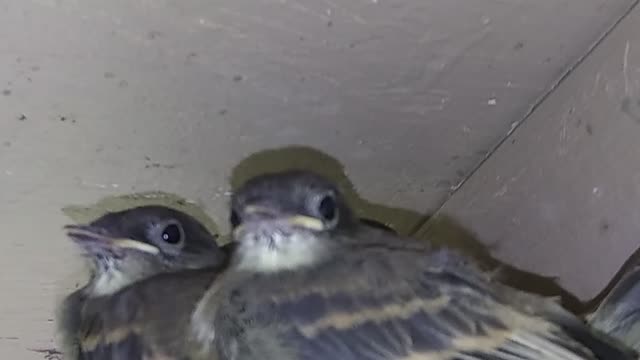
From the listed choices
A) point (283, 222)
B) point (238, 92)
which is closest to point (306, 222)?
point (283, 222)

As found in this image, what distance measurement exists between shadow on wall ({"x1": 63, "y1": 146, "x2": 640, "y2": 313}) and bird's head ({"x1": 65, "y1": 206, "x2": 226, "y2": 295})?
0.44 ft

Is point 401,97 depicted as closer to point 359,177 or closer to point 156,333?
point 359,177

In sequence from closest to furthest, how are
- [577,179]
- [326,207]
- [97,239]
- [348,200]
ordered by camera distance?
[326,207] < [97,239] < [577,179] < [348,200]

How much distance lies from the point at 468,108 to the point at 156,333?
1.66 feet

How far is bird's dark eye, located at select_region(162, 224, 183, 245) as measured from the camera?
179cm

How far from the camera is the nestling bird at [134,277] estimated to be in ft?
5.34

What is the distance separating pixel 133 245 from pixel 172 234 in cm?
6

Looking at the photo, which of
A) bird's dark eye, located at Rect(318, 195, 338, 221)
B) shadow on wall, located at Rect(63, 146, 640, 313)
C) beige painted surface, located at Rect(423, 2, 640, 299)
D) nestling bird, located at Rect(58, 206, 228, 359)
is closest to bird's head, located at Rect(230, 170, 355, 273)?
bird's dark eye, located at Rect(318, 195, 338, 221)

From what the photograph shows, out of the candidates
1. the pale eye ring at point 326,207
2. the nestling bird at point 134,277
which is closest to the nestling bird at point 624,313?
the pale eye ring at point 326,207

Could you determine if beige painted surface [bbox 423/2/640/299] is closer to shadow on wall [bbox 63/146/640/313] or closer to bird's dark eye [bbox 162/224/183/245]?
shadow on wall [bbox 63/146/640/313]

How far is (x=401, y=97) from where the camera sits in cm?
184

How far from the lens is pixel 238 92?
1775 millimetres

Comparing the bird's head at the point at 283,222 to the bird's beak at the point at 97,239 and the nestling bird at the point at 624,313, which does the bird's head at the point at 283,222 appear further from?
the nestling bird at the point at 624,313

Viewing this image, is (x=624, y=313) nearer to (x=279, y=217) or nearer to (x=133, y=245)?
(x=279, y=217)
